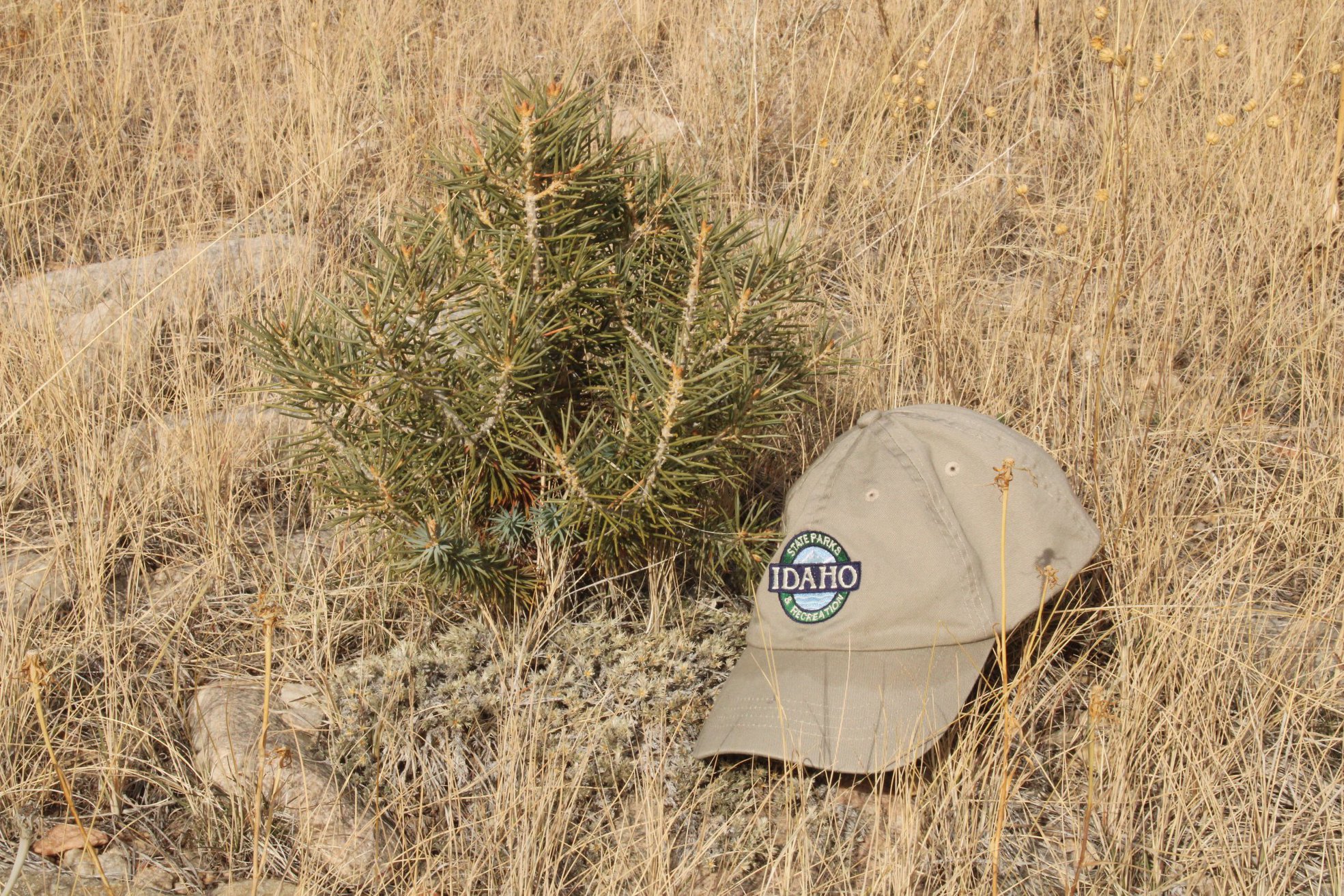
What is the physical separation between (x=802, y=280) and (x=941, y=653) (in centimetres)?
80

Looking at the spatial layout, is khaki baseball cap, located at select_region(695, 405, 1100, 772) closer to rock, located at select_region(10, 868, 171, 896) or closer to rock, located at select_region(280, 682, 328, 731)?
rock, located at select_region(280, 682, 328, 731)

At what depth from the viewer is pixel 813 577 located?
2.23m

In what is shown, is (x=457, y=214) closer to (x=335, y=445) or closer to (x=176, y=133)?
(x=335, y=445)

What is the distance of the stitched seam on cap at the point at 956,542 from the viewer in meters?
2.12

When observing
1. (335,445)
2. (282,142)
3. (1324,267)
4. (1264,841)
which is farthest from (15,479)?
(1324,267)

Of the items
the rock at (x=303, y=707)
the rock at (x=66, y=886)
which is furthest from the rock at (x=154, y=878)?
the rock at (x=303, y=707)

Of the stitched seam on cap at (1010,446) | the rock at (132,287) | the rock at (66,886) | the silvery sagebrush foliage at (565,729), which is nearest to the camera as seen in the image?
the rock at (66,886)

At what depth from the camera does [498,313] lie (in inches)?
79.7

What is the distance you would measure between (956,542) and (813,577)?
0.29 metres

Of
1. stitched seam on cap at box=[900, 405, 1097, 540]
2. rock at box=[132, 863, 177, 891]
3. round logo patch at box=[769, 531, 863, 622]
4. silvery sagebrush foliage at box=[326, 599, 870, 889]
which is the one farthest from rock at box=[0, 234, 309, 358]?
stitched seam on cap at box=[900, 405, 1097, 540]

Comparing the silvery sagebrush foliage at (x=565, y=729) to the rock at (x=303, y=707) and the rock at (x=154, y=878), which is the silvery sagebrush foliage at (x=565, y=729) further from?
the rock at (x=154, y=878)

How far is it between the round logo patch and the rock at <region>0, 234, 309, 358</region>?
181cm

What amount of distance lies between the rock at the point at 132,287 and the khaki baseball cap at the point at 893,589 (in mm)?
1839

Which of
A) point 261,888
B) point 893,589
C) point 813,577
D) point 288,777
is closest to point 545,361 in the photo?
point 813,577
